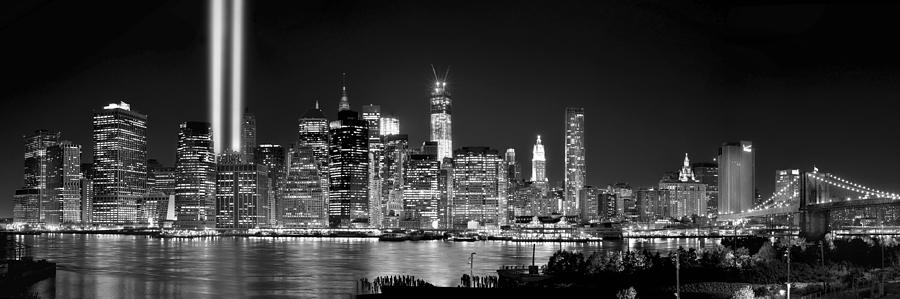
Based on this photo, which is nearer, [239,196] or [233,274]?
[233,274]

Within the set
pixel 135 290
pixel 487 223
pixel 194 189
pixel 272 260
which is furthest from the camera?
pixel 194 189

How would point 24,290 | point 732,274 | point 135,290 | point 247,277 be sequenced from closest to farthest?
point 732,274 < point 24,290 < point 135,290 < point 247,277

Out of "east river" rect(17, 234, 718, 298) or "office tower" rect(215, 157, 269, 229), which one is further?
"office tower" rect(215, 157, 269, 229)

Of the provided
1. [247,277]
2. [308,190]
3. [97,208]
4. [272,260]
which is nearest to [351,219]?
[308,190]

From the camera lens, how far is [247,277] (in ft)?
130

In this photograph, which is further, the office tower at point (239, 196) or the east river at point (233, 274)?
the office tower at point (239, 196)

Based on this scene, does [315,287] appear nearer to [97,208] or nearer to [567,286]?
[567,286]

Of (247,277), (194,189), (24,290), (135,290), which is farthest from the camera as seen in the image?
(194,189)

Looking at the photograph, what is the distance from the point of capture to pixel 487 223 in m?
125

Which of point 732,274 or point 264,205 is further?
point 264,205

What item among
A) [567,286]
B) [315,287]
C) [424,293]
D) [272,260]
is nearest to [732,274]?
[567,286]

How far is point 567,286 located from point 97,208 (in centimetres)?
13397

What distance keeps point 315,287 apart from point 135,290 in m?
6.33

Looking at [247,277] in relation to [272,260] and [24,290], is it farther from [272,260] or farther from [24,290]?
[272,260]
